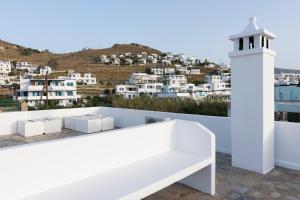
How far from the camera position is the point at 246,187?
3176 millimetres

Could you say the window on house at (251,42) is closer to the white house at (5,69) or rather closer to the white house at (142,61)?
the white house at (5,69)

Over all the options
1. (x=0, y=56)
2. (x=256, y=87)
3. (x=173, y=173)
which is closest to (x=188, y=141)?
(x=173, y=173)

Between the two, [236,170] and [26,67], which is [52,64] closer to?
[26,67]

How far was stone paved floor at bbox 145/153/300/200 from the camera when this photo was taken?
2.91m

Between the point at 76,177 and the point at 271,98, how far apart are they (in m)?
3.05

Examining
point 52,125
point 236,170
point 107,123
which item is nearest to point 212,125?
point 236,170

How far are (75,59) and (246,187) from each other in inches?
2333

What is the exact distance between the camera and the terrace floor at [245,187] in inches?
115

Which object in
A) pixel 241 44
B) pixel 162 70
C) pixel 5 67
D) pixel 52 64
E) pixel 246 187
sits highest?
pixel 52 64

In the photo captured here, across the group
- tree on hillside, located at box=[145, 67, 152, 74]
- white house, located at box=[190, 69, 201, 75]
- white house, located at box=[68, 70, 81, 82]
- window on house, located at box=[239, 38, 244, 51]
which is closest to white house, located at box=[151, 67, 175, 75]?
tree on hillside, located at box=[145, 67, 152, 74]

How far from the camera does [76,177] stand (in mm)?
2316

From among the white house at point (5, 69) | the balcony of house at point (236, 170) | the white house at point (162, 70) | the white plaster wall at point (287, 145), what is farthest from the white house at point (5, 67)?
the white plaster wall at point (287, 145)

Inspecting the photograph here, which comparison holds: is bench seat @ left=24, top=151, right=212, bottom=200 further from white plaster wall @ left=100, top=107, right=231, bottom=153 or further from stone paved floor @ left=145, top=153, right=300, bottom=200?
white plaster wall @ left=100, top=107, right=231, bottom=153

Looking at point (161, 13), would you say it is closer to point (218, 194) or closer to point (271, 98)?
point (271, 98)
